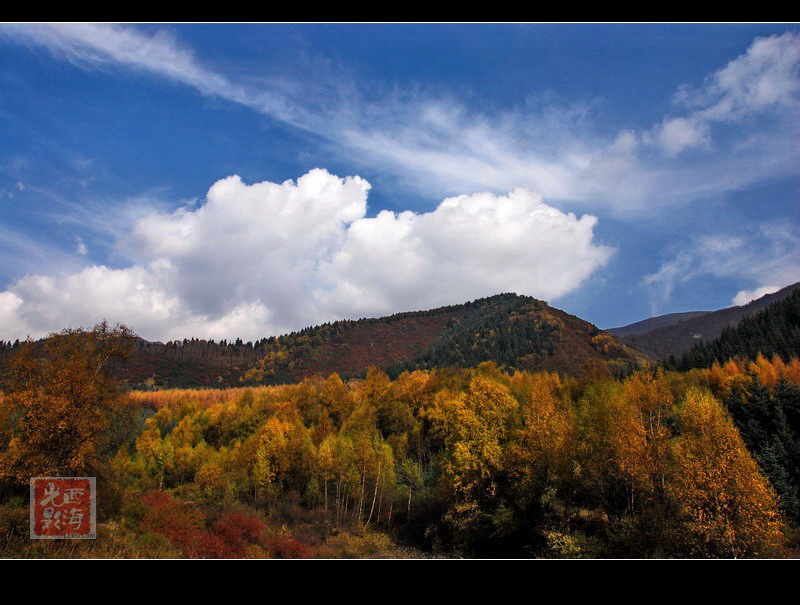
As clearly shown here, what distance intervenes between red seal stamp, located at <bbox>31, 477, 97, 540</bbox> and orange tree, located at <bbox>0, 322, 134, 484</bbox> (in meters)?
1.63

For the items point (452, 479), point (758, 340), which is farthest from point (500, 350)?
point (452, 479)

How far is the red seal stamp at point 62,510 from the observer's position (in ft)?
50.8

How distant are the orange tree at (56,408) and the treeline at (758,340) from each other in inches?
3958

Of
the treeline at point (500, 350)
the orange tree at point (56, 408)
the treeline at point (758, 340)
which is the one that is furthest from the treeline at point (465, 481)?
the treeline at point (500, 350)

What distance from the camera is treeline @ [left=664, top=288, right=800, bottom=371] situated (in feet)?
290

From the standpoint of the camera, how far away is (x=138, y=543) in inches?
840

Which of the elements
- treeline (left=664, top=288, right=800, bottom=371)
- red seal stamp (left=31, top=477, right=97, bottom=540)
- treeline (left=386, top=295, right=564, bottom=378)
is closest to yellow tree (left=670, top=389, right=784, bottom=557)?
red seal stamp (left=31, top=477, right=97, bottom=540)

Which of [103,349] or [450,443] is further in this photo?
[450,443]

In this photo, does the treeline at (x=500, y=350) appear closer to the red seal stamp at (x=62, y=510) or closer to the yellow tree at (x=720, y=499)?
the yellow tree at (x=720, y=499)

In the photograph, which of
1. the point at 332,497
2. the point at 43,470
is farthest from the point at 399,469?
the point at 43,470
